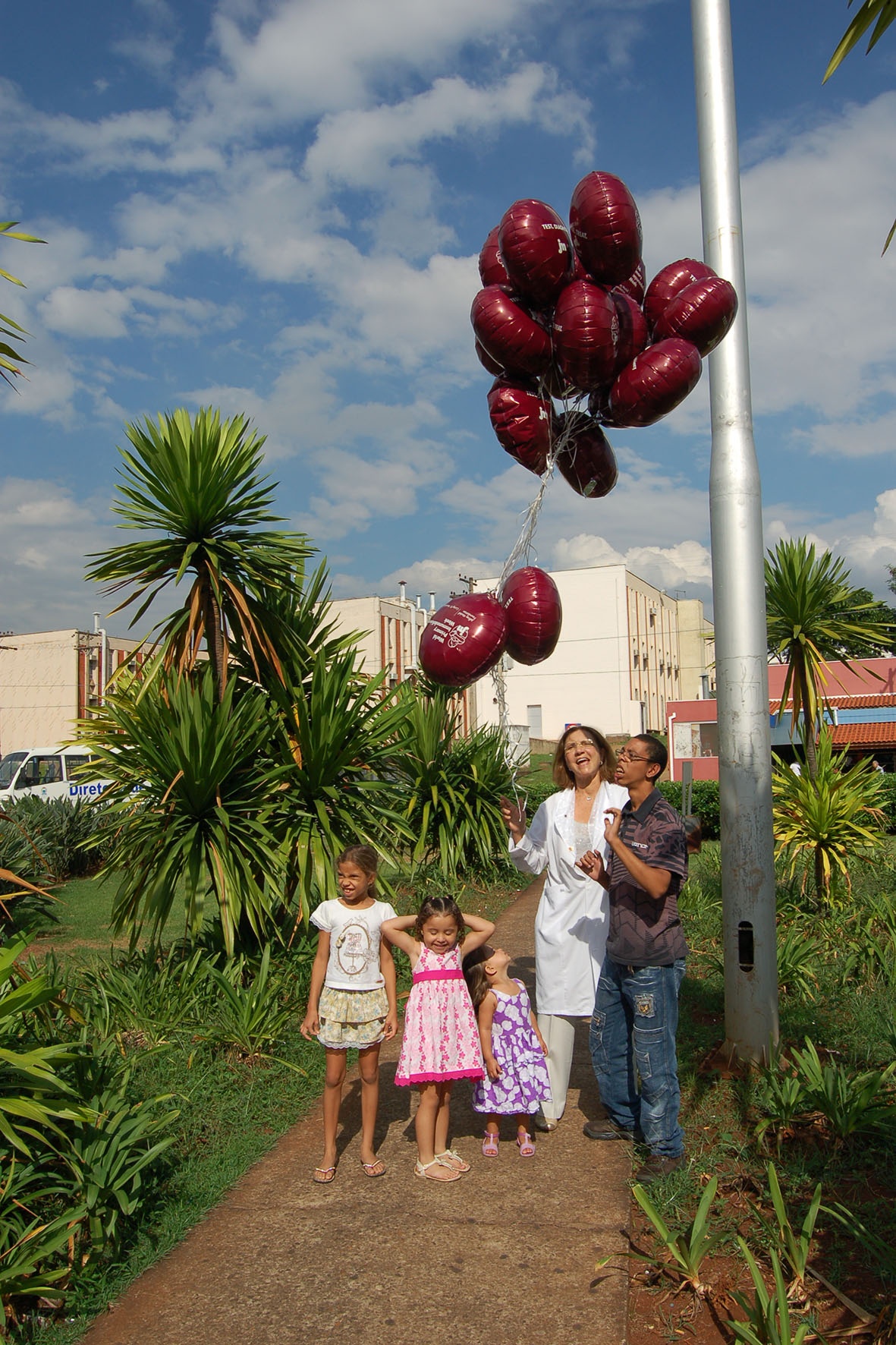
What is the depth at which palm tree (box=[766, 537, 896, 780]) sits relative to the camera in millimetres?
7984

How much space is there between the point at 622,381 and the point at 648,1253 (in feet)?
10.8

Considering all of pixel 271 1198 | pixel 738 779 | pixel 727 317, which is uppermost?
pixel 727 317

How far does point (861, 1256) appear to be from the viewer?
3205 mm

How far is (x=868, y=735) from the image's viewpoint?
86.7ft

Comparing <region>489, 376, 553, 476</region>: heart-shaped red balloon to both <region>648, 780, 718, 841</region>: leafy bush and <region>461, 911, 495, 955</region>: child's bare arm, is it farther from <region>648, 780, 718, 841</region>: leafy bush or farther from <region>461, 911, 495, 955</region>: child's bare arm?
<region>648, 780, 718, 841</region>: leafy bush

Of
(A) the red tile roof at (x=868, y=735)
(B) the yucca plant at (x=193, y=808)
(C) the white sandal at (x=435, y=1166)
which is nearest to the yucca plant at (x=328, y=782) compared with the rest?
(B) the yucca plant at (x=193, y=808)

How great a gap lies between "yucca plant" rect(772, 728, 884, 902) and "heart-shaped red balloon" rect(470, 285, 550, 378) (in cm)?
459

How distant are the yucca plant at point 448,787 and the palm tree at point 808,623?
142 inches

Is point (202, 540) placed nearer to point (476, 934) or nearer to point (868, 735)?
point (476, 934)

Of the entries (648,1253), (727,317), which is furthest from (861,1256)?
(727,317)

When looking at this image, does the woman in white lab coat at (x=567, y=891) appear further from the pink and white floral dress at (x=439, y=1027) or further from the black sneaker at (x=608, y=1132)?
the pink and white floral dress at (x=439, y=1027)

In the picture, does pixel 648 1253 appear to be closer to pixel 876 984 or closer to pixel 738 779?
pixel 738 779

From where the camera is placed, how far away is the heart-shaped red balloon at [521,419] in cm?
425

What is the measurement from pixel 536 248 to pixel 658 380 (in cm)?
73
